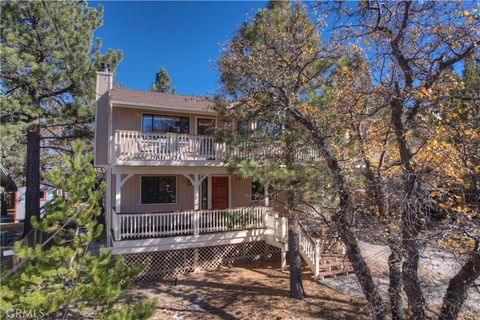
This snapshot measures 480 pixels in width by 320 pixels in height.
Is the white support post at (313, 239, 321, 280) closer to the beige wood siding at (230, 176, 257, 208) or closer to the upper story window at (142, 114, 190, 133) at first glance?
the beige wood siding at (230, 176, 257, 208)

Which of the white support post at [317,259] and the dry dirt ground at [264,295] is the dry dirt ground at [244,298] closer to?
the dry dirt ground at [264,295]

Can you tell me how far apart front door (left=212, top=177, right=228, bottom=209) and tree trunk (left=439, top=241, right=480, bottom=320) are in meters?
9.76

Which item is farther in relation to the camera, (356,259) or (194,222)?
(194,222)

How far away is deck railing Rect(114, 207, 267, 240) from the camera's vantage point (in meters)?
10.4

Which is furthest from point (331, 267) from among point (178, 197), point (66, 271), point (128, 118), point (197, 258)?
point (128, 118)

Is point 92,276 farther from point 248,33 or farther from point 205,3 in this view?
point 205,3

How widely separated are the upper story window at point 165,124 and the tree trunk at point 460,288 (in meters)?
10.6

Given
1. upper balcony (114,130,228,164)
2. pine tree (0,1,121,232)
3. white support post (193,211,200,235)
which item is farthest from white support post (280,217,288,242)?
pine tree (0,1,121,232)

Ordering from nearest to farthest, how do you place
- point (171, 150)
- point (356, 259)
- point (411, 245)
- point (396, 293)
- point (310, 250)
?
point (411, 245) < point (396, 293) < point (356, 259) < point (310, 250) < point (171, 150)

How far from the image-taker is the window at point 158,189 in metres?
12.6

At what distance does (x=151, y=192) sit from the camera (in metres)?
12.7

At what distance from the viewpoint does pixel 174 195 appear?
1306 cm

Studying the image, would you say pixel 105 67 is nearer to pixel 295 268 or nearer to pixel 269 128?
pixel 269 128

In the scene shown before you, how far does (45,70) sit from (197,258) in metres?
11.0
